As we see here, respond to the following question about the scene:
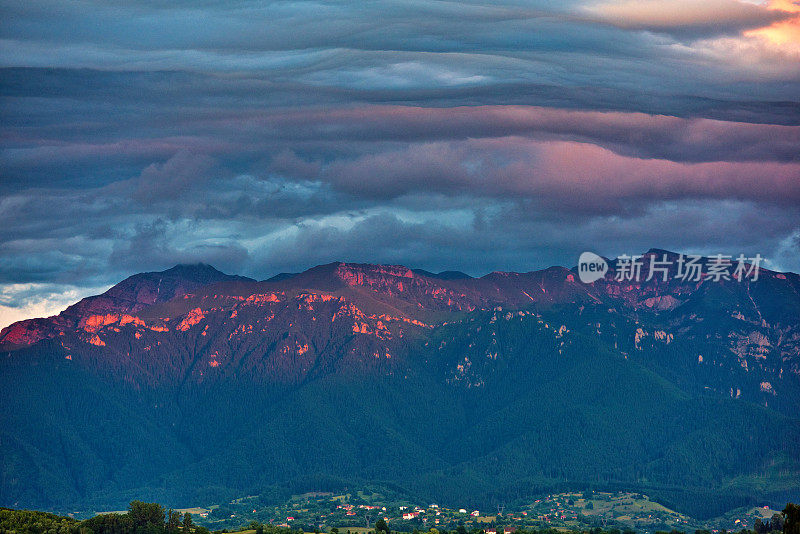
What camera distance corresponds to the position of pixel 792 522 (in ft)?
604
